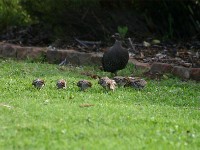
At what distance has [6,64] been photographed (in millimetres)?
9570

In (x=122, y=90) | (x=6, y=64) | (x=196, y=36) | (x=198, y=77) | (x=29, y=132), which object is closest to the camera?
(x=29, y=132)

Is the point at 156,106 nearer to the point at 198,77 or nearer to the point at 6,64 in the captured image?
the point at 198,77

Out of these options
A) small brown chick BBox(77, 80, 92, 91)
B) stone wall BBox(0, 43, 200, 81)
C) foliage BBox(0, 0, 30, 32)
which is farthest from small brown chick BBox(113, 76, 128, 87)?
foliage BBox(0, 0, 30, 32)

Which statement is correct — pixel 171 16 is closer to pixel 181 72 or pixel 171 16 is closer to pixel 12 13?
pixel 181 72

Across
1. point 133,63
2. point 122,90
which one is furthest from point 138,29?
point 122,90

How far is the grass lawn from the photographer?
183 inches

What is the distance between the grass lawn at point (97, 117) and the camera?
4660 mm

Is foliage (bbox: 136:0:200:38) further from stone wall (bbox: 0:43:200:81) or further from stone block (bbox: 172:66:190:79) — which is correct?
stone block (bbox: 172:66:190:79)

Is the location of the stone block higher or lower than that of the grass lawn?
lower

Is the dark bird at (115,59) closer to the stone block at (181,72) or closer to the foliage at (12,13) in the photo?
the stone block at (181,72)

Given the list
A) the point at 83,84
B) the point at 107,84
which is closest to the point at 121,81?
the point at 107,84

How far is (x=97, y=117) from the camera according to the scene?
213 inches

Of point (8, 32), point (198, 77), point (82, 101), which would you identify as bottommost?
point (8, 32)

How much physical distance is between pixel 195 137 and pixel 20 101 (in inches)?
83.6
